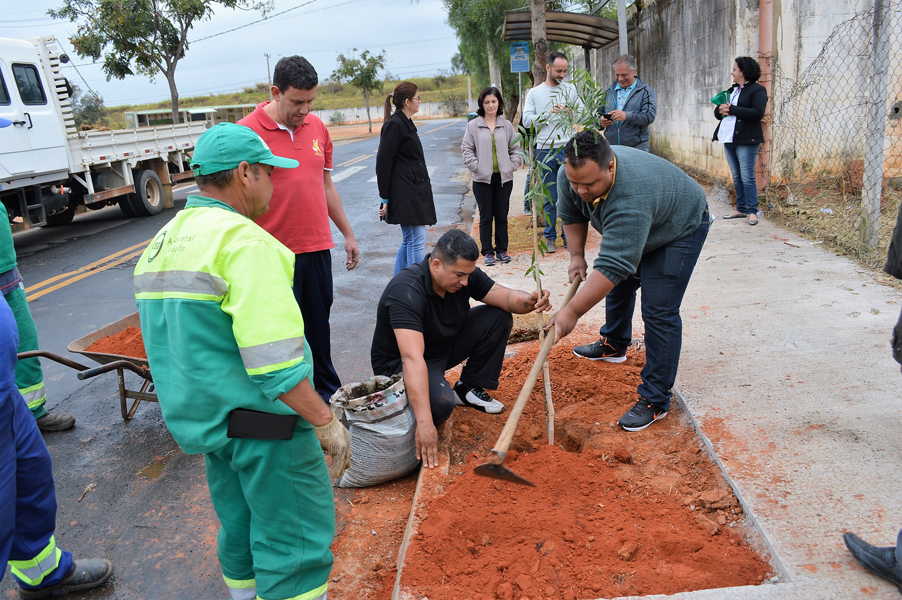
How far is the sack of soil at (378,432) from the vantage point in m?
3.15

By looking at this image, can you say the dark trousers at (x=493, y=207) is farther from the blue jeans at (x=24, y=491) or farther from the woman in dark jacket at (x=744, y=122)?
the blue jeans at (x=24, y=491)

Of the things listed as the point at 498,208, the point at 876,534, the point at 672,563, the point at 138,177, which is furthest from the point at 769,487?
the point at 138,177

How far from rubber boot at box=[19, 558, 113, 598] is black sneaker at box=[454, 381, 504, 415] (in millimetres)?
2008

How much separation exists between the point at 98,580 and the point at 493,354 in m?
2.27

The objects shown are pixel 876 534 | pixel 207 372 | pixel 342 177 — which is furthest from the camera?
pixel 342 177

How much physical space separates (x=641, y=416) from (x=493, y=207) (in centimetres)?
418

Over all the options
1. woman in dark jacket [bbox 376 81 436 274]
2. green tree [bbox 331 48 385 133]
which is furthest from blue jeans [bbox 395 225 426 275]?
green tree [bbox 331 48 385 133]

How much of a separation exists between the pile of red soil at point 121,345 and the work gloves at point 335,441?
2494 mm

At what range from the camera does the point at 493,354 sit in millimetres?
3811

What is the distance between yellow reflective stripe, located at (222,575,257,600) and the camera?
7.33 feet

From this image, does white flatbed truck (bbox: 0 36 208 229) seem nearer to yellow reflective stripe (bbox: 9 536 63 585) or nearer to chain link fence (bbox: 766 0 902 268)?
yellow reflective stripe (bbox: 9 536 63 585)

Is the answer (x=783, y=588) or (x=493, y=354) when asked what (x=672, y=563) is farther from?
(x=493, y=354)

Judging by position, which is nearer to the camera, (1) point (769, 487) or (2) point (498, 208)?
(1) point (769, 487)

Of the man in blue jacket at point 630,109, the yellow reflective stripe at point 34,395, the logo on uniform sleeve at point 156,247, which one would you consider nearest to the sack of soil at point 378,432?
the logo on uniform sleeve at point 156,247
